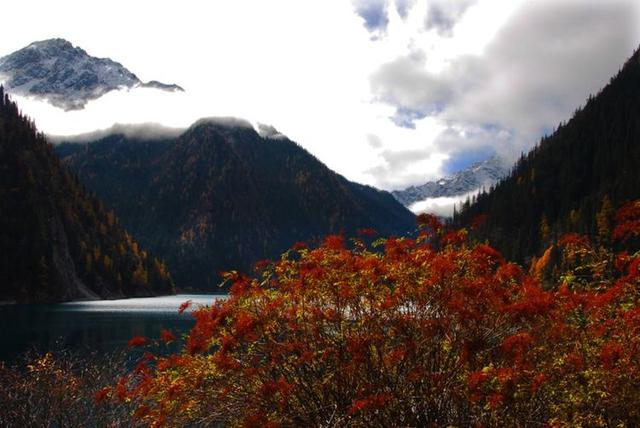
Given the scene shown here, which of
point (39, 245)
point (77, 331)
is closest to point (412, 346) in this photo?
point (77, 331)

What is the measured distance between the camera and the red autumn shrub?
1312 cm

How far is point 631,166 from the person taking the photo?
156 meters

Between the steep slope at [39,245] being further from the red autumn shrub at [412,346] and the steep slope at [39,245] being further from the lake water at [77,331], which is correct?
the red autumn shrub at [412,346]

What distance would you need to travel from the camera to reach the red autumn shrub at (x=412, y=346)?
13125 mm

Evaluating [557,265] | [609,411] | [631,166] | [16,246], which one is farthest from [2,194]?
[609,411]

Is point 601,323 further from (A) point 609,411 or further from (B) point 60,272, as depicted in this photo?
(B) point 60,272

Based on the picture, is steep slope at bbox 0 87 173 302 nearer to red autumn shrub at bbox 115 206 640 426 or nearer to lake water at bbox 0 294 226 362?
lake water at bbox 0 294 226 362

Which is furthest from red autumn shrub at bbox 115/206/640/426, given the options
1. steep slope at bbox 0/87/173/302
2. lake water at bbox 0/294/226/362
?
steep slope at bbox 0/87/173/302

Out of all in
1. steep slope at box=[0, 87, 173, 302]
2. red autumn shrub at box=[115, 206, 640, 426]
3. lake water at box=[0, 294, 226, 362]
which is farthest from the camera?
steep slope at box=[0, 87, 173, 302]

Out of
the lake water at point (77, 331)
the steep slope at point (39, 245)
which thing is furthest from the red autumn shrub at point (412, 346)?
the steep slope at point (39, 245)

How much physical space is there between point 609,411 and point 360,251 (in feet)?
24.4

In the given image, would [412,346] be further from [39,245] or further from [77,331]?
[39,245]

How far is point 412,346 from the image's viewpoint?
44.4ft

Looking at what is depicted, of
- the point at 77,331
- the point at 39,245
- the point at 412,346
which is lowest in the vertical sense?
the point at 77,331
